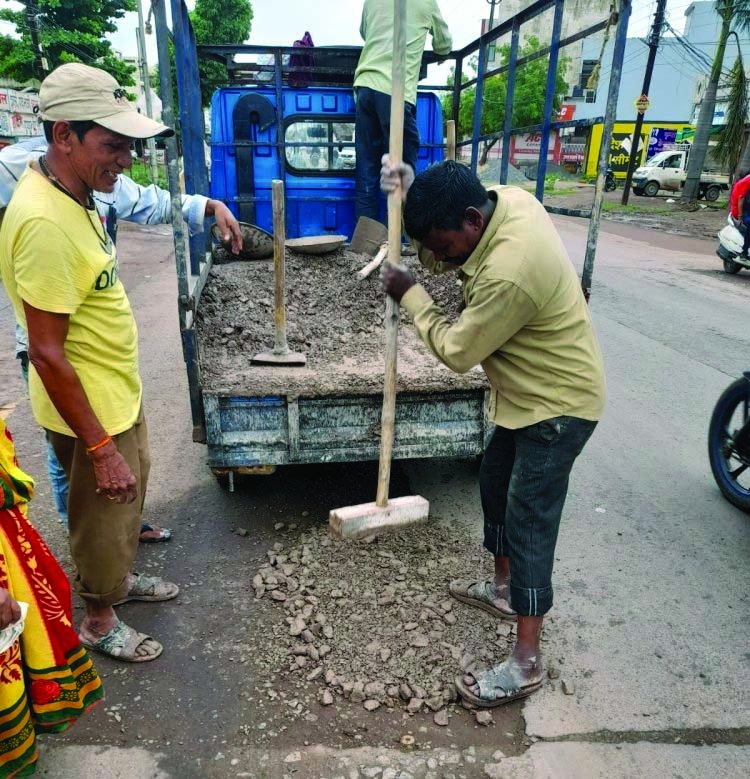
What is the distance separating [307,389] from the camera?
2912 mm

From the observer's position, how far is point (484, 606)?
2752mm

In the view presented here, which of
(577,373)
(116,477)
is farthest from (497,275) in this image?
(116,477)

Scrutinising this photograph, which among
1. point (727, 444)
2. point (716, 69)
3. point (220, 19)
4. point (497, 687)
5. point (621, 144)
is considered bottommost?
point (497, 687)

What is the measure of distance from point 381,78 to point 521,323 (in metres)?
3.19

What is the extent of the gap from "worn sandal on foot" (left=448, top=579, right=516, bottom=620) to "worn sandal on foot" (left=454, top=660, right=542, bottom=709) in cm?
35

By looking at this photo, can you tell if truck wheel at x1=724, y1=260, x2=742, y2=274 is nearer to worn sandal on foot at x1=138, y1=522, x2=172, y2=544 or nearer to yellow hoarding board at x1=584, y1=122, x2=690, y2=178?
worn sandal on foot at x1=138, y1=522, x2=172, y2=544

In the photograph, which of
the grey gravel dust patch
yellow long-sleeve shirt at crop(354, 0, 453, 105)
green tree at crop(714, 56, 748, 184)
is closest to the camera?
the grey gravel dust patch

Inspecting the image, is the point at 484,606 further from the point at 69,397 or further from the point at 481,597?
the point at 69,397

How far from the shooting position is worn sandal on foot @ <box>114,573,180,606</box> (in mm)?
2816

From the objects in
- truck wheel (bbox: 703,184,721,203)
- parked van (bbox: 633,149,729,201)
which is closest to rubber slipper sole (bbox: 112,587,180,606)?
truck wheel (bbox: 703,184,721,203)

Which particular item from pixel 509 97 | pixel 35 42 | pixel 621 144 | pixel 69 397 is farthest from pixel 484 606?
pixel 621 144

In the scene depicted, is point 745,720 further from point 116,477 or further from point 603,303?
point 603,303

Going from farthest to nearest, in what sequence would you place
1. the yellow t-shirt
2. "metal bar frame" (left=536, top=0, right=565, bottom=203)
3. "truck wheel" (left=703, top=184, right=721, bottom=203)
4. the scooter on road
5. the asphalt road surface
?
"truck wheel" (left=703, top=184, right=721, bottom=203) → the scooter on road → "metal bar frame" (left=536, top=0, right=565, bottom=203) → the asphalt road surface → the yellow t-shirt

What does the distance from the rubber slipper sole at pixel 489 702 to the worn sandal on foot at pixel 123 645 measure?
1.15 metres
